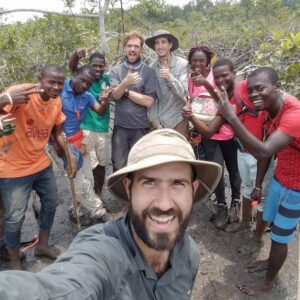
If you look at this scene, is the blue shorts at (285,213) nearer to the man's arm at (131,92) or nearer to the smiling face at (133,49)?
the man's arm at (131,92)

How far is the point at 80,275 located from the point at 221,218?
9.69 ft

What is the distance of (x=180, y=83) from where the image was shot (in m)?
3.70

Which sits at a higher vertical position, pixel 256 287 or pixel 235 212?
pixel 235 212

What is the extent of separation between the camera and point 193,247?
1.75 meters

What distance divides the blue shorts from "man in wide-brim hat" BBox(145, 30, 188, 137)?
1512mm

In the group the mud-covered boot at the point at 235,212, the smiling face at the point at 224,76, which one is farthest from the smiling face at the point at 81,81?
the mud-covered boot at the point at 235,212

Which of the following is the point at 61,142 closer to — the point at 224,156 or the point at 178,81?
the point at 178,81

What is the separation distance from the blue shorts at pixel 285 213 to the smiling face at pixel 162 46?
199 cm

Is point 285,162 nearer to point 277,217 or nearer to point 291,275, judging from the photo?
point 277,217

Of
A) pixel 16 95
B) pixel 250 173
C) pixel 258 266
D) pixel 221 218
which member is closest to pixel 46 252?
pixel 16 95

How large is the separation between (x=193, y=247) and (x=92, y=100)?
2486 mm

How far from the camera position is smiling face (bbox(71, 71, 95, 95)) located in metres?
3.50

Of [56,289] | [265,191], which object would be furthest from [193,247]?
[265,191]

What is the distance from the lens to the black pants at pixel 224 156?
145 inches
